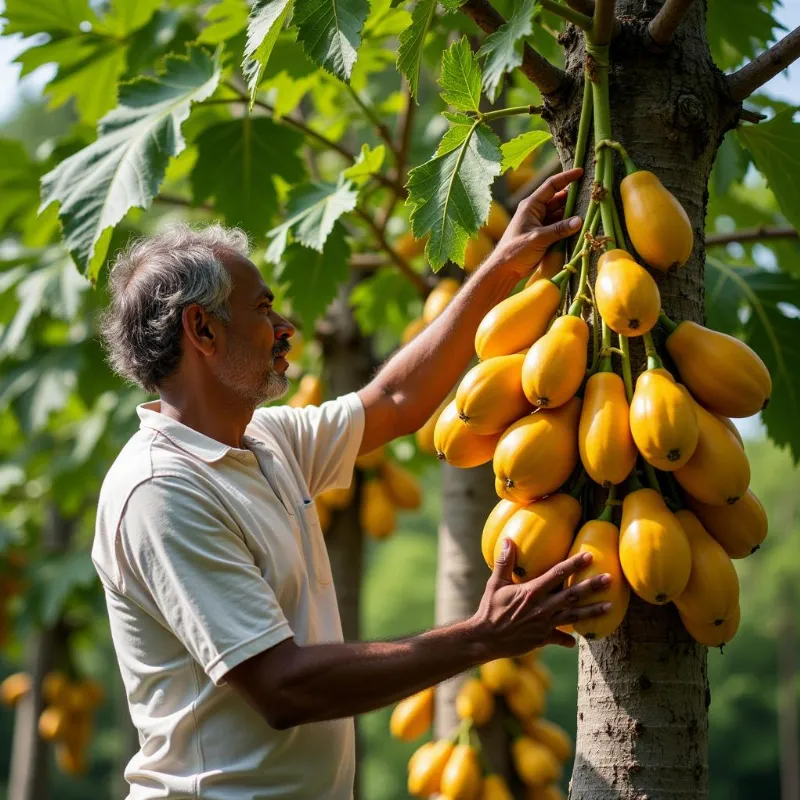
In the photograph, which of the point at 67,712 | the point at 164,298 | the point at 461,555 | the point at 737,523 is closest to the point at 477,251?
the point at 461,555

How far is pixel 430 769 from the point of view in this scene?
3713 millimetres

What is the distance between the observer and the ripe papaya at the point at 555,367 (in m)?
1.99

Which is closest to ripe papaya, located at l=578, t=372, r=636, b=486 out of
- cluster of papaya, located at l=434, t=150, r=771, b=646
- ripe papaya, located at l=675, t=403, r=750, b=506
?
cluster of papaya, located at l=434, t=150, r=771, b=646

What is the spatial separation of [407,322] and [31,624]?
10.8ft

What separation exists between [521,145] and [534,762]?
216 centimetres

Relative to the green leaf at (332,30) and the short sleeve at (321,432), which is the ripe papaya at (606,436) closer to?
the green leaf at (332,30)

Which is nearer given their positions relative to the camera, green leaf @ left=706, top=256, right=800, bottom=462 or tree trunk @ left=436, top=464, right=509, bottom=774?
green leaf @ left=706, top=256, right=800, bottom=462

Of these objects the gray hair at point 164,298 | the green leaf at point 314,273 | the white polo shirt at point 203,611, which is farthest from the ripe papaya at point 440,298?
the white polo shirt at point 203,611

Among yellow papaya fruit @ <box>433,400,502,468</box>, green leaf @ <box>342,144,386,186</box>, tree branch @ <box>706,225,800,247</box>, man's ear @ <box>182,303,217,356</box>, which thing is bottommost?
yellow papaya fruit @ <box>433,400,502,468</box>

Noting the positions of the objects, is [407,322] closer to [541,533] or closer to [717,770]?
[541,533]

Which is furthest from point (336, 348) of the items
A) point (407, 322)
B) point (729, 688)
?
point (729, 688)

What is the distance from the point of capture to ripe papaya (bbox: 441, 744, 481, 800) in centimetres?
356

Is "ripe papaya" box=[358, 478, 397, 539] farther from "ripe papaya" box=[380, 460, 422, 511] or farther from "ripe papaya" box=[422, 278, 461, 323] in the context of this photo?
"ripe papaya" box=[422, 278, 461, 323]

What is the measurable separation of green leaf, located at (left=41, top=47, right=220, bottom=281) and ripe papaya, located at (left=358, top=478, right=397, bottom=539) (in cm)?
246
